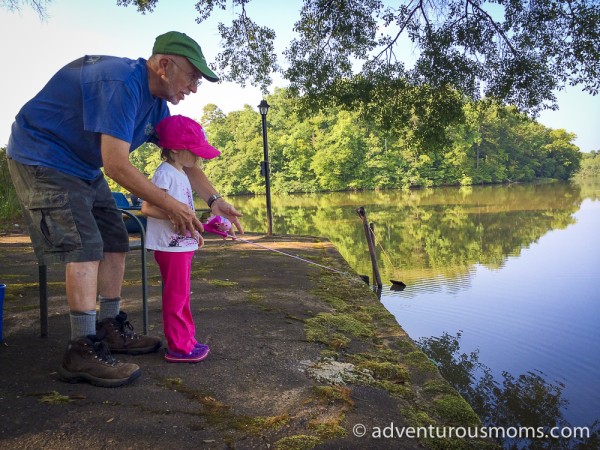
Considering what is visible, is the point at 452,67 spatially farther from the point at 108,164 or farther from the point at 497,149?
the point at 497,149

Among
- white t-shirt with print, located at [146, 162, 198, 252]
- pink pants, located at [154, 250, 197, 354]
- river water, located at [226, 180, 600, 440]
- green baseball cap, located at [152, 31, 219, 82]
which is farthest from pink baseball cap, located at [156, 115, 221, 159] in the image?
river water, located at [226, 180, 600, 440]

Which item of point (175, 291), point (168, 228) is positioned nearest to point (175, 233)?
point (168, 228)

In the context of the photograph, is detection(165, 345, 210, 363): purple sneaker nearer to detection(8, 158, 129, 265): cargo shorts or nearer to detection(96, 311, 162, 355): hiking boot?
detection(96, 311, 162, 355): hiking boot

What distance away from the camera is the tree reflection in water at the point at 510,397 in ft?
11.3

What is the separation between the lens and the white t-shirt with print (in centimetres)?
253

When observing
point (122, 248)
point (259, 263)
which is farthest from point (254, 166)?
point (122, 248)

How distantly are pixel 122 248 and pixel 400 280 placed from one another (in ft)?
23.2

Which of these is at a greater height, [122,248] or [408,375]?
[122,248]

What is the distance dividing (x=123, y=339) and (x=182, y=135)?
46.5 inches

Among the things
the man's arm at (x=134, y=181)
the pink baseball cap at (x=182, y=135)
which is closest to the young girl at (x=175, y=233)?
the pink baseball cap at (x=182, y=135)

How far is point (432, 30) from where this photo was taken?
30.4ft

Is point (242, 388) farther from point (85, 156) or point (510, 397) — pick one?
point (510, 397)

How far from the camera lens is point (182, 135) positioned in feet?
8.39

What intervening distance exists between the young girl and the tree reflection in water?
2.26 metres
